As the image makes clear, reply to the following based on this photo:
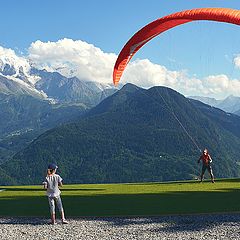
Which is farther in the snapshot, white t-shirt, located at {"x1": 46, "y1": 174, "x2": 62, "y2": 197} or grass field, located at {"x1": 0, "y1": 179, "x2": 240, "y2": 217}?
grass field, located at {"x1": 0, "y1": 179, "x2": 240, "y2": 217}

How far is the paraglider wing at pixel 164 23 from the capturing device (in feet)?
53.0

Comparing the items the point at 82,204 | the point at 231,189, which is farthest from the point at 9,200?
the point at 231,189

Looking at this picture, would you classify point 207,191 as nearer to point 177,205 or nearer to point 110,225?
point 177,205

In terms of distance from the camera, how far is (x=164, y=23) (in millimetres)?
19547

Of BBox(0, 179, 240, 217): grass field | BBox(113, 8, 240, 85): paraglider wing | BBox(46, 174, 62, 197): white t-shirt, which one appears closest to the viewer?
BBox(113, 8, 240, 85): paraglider wing

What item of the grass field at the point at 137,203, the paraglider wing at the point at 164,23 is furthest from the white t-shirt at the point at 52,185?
the paraglider wing at the point at 164,23

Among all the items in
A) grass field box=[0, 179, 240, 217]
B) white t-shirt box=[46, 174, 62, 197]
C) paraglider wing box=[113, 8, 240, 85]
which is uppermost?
paraglider wing box=[113, 8, 240, 85]

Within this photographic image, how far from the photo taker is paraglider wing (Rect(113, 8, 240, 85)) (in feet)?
53.0

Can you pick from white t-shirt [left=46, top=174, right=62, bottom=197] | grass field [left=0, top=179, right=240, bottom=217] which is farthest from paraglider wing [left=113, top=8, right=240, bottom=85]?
white t-shirt [left=46, top=174, right=62, bottom=197]

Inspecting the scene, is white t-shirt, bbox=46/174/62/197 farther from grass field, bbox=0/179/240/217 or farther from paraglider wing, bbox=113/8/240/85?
paraglider wing, bbox=113/8/240/85

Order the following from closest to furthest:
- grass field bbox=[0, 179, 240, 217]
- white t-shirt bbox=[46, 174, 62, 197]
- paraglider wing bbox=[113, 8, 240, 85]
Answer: paraglider wing bbox=[113, 8, 240, 85] < white t-shirt bbox=[46, 174, 62, 197] < grass field bbox=[0, 179, 240, 217]

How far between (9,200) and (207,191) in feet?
39.5

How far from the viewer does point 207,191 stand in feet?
77.9

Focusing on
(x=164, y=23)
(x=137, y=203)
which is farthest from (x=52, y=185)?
(x=164, y=23)
